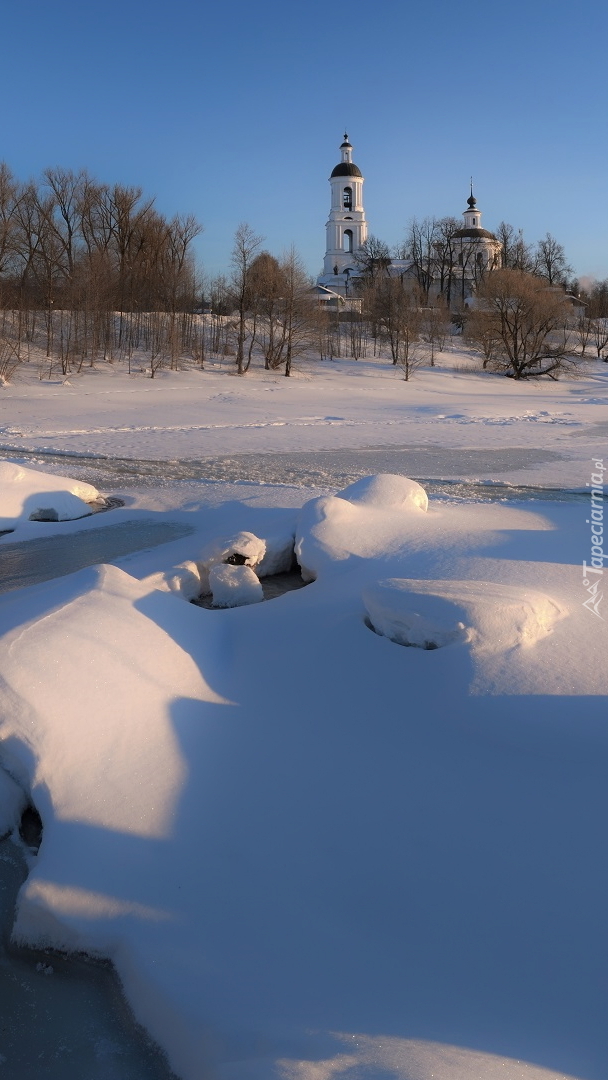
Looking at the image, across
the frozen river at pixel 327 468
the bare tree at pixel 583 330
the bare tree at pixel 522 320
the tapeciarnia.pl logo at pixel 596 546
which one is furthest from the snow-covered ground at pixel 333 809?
the bare tree at pixel 583 330

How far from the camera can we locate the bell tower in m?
75.8

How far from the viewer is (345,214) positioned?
7575 centimetres

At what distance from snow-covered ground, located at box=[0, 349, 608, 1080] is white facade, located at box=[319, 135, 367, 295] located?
72837mm

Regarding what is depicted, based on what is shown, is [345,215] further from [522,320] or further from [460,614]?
[460,614]

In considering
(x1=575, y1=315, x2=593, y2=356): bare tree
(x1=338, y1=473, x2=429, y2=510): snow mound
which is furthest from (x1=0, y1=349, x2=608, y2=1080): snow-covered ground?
(x1=575, y1=315, x2=593, y2=356): bare tree

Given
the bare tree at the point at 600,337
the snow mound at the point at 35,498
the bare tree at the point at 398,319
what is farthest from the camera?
the bare tree at the point at 600,337

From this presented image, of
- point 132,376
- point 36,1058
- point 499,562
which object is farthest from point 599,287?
point 36,1058

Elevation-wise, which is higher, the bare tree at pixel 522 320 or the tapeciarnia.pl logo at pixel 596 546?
the bare tree at pixel 522 320

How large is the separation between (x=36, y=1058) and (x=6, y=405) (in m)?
24.4

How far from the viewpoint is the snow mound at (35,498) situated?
36.3 feet

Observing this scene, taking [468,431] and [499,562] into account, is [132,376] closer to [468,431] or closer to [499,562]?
[468,431]

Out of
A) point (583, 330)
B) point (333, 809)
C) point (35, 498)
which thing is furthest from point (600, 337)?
point (333, 809)

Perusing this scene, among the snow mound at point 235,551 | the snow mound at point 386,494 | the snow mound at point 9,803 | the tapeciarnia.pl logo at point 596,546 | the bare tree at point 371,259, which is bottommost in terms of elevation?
the snow mound at point 9,803

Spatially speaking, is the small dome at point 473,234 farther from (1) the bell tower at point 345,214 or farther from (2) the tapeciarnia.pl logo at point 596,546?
(2) the tapeciarnia.pl logo at point 596,546
